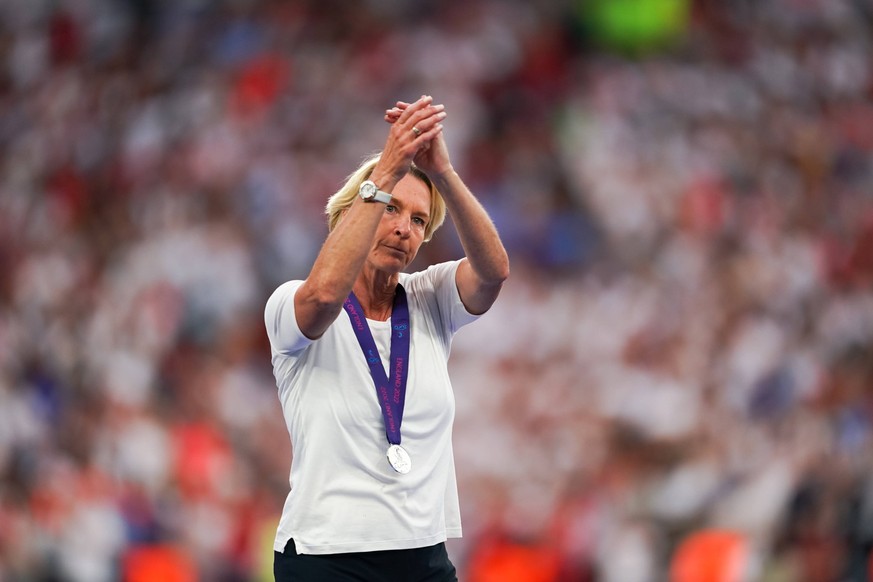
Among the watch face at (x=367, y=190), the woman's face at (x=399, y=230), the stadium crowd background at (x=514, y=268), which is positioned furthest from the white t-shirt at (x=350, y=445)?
the stadium crowd background at (x=514, y=268)

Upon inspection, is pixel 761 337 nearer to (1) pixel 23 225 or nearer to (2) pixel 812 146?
(2) pixel 812 146

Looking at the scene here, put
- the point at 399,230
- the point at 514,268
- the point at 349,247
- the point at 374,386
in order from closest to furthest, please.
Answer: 1. the point at 349,247
2. the point at 374,386
3. the point at 399,230
4. the point at 514,268

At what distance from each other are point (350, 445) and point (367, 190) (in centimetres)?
Result: 52

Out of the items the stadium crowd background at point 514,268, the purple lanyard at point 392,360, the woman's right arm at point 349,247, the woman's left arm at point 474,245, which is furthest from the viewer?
the stadium crowd background at point 514,268

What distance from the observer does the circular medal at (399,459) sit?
93.0 inches

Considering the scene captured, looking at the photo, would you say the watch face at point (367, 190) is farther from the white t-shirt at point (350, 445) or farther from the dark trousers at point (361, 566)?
the dark trousers at point (361, 566)

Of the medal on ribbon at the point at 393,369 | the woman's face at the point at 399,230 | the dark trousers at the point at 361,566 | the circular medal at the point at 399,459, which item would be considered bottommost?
the dark trousers at the point at 361,566

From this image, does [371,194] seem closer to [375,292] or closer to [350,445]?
[375,292]

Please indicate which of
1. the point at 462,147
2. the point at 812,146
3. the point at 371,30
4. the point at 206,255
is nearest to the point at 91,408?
the point at 206,255

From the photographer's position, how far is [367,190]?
2.34 m

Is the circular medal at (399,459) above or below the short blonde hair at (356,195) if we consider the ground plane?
below

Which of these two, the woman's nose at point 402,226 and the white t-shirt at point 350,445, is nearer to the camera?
the white t-shirt at point 350,445

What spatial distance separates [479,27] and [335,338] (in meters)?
7.83

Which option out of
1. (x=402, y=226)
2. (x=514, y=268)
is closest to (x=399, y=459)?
(x=402, y=226)
